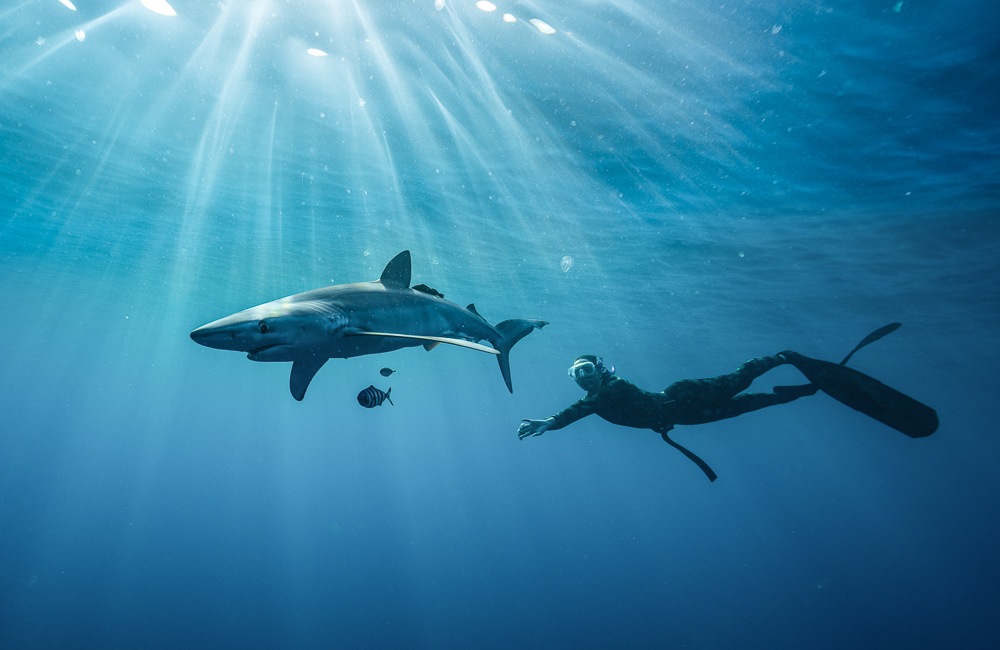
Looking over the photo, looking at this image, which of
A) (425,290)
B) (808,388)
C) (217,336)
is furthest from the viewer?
(808,388)

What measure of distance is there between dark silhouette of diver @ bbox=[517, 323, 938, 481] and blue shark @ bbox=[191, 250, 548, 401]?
122 centimetres

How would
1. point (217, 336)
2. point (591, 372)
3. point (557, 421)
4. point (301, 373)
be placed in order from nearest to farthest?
point (217, 336), point (301, 373), point (557, 421), point (591, 372)

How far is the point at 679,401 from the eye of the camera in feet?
22.7

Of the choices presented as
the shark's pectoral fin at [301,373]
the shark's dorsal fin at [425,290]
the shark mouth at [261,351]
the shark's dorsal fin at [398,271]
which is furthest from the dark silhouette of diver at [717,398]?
the shark mouth at [261,351]

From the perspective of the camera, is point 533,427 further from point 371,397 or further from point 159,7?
point 159,7

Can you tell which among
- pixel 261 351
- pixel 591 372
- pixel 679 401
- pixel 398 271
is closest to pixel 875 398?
pixel 679 401

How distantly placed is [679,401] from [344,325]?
516 centimetres

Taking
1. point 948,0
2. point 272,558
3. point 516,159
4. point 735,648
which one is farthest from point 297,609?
point 948,0

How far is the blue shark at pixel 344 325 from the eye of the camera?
3561mm

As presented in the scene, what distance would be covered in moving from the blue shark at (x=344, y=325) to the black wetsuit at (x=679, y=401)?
1.56m

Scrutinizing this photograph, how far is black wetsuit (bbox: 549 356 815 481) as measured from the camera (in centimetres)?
678

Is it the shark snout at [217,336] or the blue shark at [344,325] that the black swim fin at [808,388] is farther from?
the shark snout at [217,336]

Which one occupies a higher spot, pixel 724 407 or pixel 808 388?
pixel 724 407

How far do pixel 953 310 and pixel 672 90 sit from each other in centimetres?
1981
